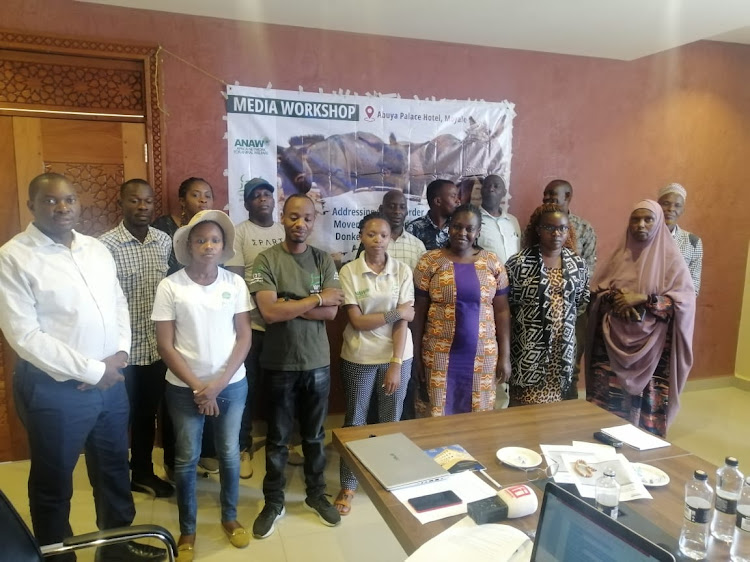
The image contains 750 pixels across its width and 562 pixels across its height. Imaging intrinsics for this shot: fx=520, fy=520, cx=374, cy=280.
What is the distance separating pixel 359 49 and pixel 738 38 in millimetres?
2998

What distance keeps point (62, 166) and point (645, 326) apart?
10.6ft

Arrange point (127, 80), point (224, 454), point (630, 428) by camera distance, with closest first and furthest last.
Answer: point (630, 428), point (224, 454), point (127, 80)

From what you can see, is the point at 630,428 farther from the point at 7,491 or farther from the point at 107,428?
the point at 7,491

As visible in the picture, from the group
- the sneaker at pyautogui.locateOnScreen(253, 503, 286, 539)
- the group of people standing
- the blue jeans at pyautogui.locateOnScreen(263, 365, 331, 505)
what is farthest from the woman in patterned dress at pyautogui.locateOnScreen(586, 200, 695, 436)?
the sneaker at pyautogui.locateOnScreen(253, 503, 286, 539)

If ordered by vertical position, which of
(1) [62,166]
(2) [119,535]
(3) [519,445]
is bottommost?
(2) [119,535]

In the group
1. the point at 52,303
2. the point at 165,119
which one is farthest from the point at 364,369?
the point at 165,119

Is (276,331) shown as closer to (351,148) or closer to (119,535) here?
(119,535)

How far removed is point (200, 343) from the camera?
203cm

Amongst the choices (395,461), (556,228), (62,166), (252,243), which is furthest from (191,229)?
(556,228)

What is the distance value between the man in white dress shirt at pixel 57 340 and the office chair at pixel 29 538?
0.60 m

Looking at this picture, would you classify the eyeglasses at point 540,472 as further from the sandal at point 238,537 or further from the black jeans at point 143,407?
the black jeans at point 143,407

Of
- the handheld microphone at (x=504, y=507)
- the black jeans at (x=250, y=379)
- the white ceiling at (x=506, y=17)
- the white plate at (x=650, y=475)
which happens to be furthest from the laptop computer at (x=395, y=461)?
the white ceiling at (x=506, y=17)

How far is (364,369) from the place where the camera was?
2.44m

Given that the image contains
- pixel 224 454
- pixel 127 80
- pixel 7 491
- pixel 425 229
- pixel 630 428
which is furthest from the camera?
pixel 425 229
